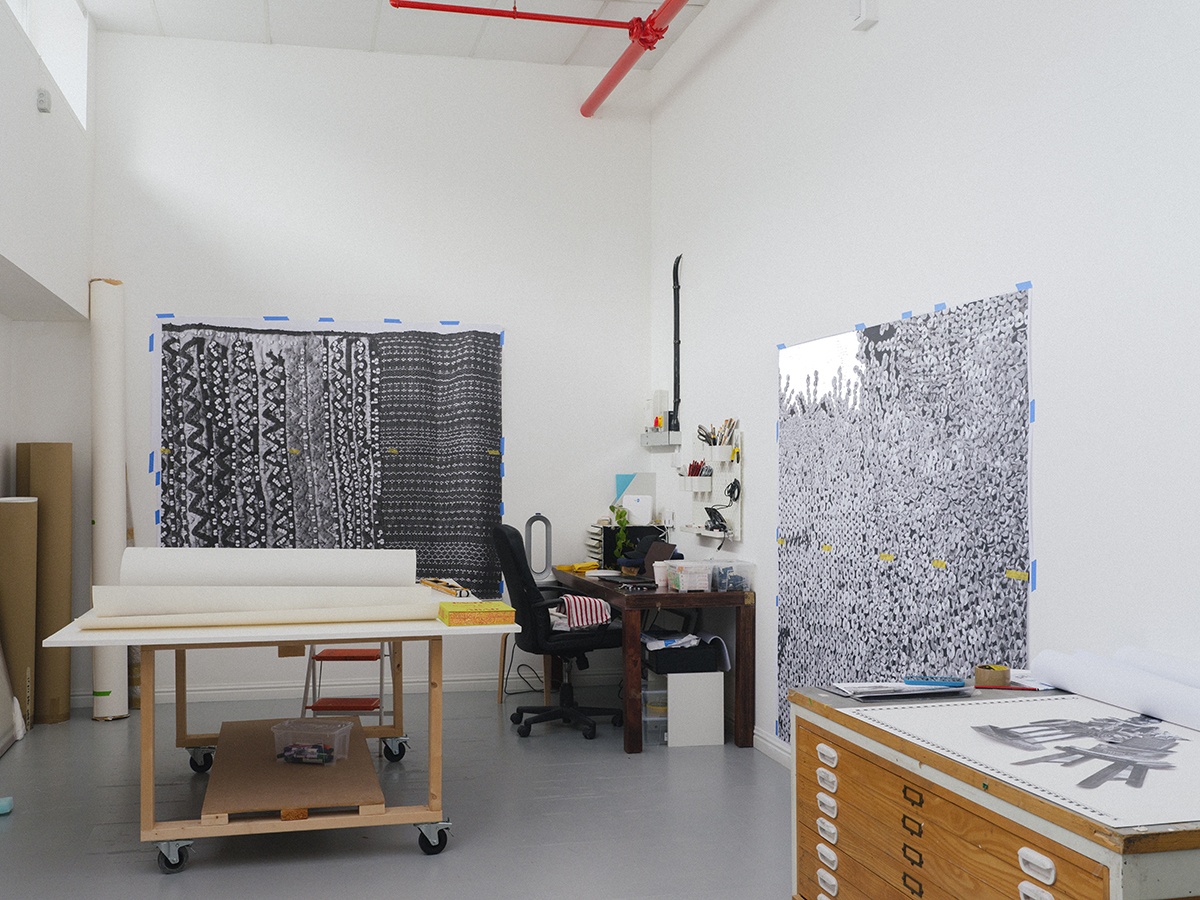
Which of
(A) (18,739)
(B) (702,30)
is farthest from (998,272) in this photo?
(A) (18,739)

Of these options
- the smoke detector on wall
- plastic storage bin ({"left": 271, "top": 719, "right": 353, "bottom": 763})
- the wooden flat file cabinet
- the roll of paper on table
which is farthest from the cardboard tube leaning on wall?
the roll of paper on table

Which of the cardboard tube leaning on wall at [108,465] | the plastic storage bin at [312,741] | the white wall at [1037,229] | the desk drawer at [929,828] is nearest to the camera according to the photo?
the desk drawer at [929,828]

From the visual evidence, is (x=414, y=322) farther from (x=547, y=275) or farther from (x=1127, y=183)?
(x=1127, y=183)

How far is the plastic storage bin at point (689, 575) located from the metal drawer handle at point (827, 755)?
8.10ft

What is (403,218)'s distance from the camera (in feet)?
20.8

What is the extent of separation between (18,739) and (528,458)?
3.05m

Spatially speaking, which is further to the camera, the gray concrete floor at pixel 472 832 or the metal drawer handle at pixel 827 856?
the gray concrete floor at pixel 472 832

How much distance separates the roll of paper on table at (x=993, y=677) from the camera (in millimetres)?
2668

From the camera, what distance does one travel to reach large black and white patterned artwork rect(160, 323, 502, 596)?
5.97m

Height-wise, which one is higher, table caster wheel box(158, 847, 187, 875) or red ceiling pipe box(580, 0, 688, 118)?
red ceiling pipe box(580, 0, 688, 118)

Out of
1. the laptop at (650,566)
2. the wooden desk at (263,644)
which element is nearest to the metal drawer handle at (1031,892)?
the wooden desk at (263,644)

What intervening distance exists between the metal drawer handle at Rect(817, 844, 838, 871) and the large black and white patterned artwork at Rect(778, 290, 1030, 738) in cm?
100

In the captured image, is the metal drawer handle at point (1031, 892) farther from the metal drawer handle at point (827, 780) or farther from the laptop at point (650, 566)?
the laptop at point (650, 566)

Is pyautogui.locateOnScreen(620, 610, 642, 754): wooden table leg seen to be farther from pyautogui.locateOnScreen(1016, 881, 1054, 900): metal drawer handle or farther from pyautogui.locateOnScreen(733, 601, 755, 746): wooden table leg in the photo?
pyautogui.locateOnScreen(1016, 881, 1054, 900): metal drawer handle
